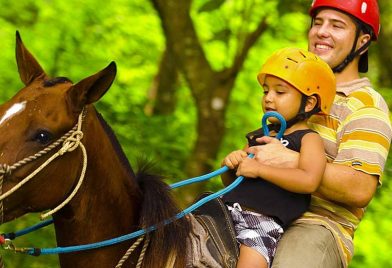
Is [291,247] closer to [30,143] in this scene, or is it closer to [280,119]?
[280,119]

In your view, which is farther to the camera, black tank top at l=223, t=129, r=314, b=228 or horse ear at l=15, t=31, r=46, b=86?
black tank top at l=223, t=129, r=314, b=228

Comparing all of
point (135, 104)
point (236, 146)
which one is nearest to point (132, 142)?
point (135, 104)

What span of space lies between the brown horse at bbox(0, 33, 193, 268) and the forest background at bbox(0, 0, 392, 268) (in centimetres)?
248

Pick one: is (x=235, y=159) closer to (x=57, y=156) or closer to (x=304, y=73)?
(x=304, y=73)

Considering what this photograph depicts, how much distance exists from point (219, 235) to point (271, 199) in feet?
0.92

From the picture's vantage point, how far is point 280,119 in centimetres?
343

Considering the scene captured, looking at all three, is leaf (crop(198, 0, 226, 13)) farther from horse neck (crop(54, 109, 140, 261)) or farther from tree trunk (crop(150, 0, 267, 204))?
horse neck (crop(54, 109, 140, 261))

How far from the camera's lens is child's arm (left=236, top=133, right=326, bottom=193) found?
331 cm

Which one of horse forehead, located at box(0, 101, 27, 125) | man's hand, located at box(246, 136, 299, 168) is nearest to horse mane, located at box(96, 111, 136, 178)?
horse forehead, located at box(0, 101, 27, 125)

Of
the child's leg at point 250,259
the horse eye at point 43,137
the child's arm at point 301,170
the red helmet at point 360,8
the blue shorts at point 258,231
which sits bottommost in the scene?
the child's leg at point 250,259

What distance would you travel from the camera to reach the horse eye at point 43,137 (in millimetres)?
2934

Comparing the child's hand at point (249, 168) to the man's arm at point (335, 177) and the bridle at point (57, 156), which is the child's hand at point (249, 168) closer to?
the man's arm at point (335, 177)

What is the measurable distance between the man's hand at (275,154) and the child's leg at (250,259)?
0.40 metres

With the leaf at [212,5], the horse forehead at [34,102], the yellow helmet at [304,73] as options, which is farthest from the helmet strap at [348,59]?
the leaf at [212,5]
